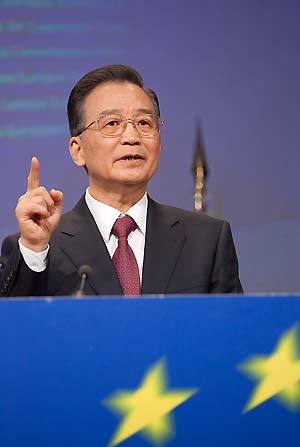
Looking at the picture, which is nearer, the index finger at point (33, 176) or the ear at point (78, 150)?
the index finger at point (33, 176)

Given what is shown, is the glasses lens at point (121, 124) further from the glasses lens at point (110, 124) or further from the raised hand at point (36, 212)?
the raised hand at point (36, 212)

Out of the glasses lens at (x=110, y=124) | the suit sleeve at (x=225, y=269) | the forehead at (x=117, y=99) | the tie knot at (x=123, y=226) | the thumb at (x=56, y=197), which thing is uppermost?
the forehead at (x=117, y=99)

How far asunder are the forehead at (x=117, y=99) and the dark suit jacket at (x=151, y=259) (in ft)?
0.80

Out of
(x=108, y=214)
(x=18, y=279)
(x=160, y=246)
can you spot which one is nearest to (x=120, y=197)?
(x=108, y=214)

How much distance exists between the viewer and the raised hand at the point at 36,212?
1497 mm

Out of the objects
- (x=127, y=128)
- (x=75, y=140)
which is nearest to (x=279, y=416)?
(x=127, y=128)

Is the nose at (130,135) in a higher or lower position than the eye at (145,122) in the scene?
lower

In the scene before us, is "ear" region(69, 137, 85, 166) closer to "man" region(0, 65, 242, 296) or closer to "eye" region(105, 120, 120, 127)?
"man" region(0, 65, 242, 296)

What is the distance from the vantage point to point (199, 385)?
3.28 ft

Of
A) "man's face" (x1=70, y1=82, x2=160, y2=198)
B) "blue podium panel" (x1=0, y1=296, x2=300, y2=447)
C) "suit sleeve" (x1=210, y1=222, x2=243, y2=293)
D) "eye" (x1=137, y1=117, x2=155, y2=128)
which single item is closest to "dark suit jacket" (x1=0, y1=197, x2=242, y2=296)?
"suit sleeve" (x1=210, y1=222, x2=243, y2=293)

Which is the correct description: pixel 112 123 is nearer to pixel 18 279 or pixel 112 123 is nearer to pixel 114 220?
pixel 114 220

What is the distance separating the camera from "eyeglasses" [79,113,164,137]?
1.83 m

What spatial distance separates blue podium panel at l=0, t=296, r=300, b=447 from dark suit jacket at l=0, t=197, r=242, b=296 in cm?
54

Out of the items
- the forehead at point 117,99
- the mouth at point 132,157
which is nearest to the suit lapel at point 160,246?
the mouth at point 132,157
